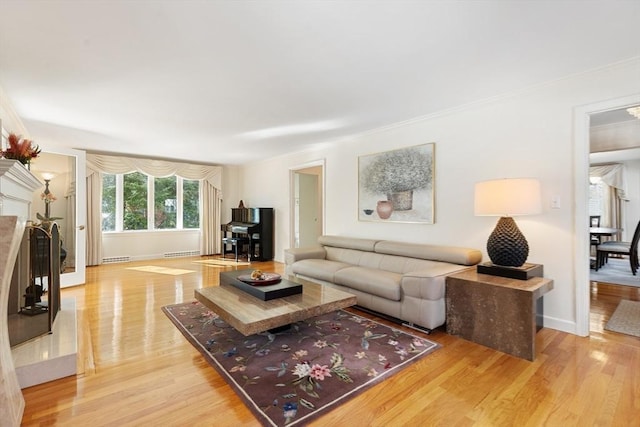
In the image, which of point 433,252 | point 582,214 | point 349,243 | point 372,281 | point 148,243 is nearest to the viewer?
point 582,214

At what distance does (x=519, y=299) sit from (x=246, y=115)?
338 centimetres

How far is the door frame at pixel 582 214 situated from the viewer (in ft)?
8.50

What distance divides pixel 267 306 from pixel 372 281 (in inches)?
47.3

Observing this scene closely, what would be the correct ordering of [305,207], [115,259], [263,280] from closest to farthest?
[263,280]
[115,259]
[305,207]

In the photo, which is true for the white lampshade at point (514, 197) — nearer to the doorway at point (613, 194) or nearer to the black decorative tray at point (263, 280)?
the doorway at point (613, 194)

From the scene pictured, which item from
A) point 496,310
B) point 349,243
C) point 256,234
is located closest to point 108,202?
point 256,234

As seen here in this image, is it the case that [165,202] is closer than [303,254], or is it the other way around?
[303,254]

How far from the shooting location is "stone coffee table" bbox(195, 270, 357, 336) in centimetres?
206

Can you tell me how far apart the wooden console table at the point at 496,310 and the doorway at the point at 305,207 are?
3.67 metres

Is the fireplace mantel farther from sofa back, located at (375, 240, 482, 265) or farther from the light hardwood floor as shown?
sofa back, located at (375, 240, 482, 265)

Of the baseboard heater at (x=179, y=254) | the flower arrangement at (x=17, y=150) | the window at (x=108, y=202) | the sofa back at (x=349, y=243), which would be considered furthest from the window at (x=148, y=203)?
the flower arrangement at (x=17, y=150)

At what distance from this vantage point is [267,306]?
234 centimetres

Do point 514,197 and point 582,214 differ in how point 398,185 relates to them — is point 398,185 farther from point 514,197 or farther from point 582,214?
point 582,214

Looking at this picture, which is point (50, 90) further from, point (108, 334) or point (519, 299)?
point (519, 299)
